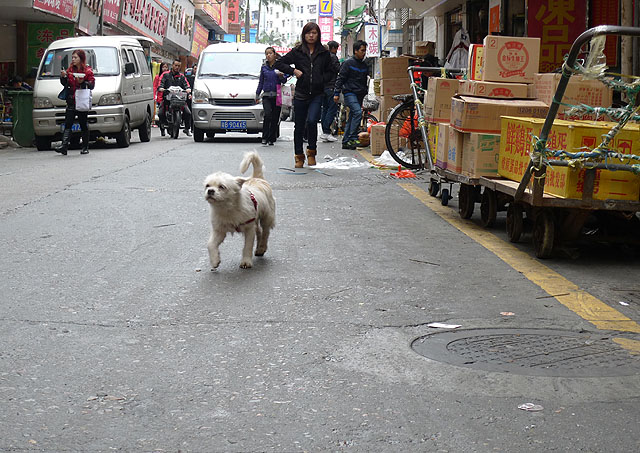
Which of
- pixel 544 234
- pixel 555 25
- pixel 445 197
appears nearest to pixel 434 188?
pixel 445 197

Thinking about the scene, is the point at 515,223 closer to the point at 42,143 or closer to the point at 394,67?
the point at 394,67

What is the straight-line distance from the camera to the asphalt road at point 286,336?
3.38 meters

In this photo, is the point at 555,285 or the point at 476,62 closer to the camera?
the point at 555,285

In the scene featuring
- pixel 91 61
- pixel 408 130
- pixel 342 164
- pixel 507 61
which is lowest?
pixel 342 164

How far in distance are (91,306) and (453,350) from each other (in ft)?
7.11

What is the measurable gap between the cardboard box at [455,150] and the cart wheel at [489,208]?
0.36 metres

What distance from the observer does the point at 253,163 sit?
7039mm

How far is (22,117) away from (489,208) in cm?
1428

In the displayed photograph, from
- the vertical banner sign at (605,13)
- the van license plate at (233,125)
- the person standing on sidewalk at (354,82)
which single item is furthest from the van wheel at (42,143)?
the vertical banner sign at (605,13)

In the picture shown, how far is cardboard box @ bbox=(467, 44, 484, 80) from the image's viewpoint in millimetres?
8766

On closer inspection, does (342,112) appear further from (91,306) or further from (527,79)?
(91,306)

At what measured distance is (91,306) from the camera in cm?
531

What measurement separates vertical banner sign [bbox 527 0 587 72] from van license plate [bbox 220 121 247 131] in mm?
8280

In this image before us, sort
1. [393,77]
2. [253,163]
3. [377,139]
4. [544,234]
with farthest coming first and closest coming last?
1. [393,77]
2. [377,139]
3. [253,163]
4. [544,234]
